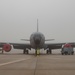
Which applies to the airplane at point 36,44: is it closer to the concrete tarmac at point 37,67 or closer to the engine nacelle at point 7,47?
the engine nacelle at point 7,47

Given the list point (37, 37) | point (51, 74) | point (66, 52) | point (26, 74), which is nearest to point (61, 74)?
point (51, 74)

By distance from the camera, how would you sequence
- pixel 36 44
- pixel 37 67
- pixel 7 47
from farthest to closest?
pixel 7 47, pixel 36 44, pixel 37 67

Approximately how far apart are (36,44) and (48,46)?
30.0 feet

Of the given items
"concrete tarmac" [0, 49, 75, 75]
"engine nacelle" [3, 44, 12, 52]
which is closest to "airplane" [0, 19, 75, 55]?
"engine nacelle" [3, 44, 12, 52]

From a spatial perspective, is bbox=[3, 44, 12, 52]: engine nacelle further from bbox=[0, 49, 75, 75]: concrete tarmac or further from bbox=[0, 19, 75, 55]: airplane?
bbox=[0, 49, 75, 75]: concrete tarmac

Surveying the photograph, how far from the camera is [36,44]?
3791cm

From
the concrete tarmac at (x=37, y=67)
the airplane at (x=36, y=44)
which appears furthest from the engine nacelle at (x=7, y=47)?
the concrete tarmac at (x=37, y=67)

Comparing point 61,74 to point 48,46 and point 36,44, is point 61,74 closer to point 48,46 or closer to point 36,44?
point 36,44

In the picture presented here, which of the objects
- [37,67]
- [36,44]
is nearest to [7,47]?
[36,44]

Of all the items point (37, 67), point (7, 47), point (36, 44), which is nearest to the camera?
point (37, 67)

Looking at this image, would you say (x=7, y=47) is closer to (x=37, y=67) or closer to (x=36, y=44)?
(x=36, y=44)

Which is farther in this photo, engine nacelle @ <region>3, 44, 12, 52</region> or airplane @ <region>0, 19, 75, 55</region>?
engine nacelle @ <region>3, 44, 12, 52</region>

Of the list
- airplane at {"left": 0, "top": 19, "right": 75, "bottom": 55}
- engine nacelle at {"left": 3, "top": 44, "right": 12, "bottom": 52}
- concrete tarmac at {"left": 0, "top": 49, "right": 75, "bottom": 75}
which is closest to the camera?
concrete tarmac at {"left": 0, "top": 49, "right": 75, "bottom": 75}

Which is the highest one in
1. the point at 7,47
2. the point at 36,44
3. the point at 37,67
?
the point at 36,44
